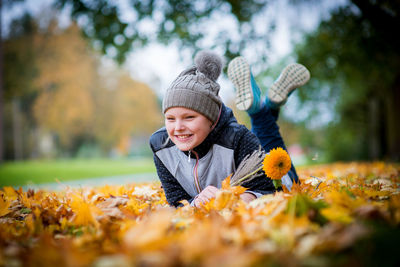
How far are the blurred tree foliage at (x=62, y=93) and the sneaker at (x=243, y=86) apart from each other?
642 inches

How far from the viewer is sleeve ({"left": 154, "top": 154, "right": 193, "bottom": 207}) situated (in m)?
2.24

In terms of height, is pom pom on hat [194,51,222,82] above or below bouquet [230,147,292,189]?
above

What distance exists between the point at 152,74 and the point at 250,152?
26379 mm

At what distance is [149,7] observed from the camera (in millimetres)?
6527

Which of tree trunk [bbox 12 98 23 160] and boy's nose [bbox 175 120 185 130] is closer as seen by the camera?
boy's nose [bbox 175 120 185 130]

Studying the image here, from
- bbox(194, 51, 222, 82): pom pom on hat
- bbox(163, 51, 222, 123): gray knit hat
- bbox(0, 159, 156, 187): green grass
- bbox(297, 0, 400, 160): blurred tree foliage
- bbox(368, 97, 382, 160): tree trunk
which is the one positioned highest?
bbox(297, 0, 400, 160): blurred tree foliage

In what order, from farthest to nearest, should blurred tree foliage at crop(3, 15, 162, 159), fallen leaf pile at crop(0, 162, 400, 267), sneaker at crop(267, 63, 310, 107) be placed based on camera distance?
blurred tree foliage at crop(3, 15, 162, 159), sneaker at crop(267, 63, 310, 107), fallen leaf pile at crop(0, 162, 400, 267)

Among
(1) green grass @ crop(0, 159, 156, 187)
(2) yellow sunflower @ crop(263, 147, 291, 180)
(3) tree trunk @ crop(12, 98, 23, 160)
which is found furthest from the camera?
(3) tree trunk @ crop(12, 98, 23, 160)

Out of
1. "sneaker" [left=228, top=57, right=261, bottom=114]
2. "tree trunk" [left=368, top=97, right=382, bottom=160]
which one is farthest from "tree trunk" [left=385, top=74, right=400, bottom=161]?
"sneaker" [left=228, top=57, right=261, bottom=114]

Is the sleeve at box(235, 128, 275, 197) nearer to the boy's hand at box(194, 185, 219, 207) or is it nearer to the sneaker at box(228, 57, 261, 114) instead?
the boy's hand at box(194, 185, 219, 207)

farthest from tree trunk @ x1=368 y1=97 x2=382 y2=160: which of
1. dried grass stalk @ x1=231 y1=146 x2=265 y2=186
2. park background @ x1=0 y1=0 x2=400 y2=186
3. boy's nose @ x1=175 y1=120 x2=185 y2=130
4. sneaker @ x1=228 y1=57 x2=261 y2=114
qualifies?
boy's nose @ x1=175 y1=120 x2=185 y2=130

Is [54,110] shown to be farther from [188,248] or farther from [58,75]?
[188,248]

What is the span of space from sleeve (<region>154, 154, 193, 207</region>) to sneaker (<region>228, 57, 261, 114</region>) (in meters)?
0.87

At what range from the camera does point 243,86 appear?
269 centimetres
